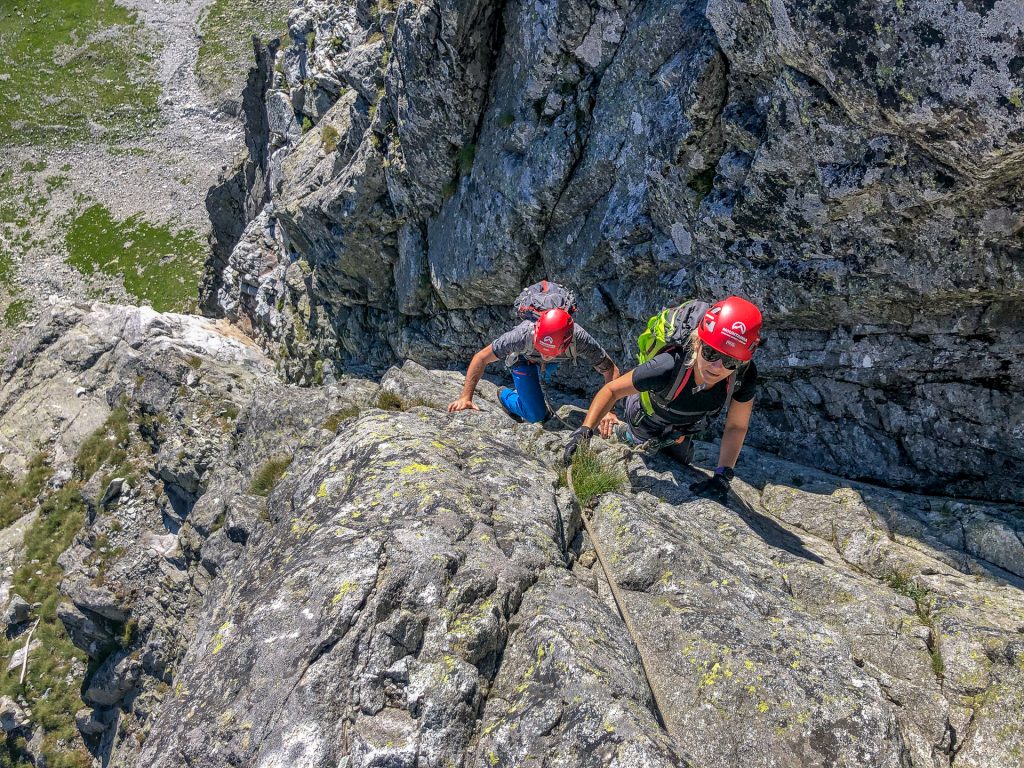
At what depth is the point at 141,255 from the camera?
58.1 m

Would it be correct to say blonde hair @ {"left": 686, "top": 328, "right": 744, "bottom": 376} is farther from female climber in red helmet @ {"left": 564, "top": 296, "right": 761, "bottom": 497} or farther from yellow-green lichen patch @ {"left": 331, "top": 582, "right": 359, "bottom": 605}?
yellow-green lichen patch @ {"left": 331, "top": 582, "right": 359, "bottom": 605}

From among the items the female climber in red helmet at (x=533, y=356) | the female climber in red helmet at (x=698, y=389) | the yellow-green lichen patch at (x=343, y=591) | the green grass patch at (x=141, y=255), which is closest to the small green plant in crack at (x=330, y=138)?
the female climber in red helmet at (x=533, y=356)

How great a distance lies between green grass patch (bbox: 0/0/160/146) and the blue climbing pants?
72793 millimetres

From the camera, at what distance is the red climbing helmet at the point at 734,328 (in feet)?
29.3

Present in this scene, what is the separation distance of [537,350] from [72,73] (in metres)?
89.7

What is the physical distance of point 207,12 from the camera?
76.4 meters

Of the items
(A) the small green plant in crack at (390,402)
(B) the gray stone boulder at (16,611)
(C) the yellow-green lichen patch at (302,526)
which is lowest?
(B) the gray stone boulder at (16,611)

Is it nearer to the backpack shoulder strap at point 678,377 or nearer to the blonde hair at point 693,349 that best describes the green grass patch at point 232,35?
the backpack shoulder strap at point 678,377

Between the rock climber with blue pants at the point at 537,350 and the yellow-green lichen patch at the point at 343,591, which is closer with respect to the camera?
the yellow-green lichen patch at the point at 343,591

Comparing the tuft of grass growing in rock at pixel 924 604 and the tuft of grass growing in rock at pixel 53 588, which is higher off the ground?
the tuft of grass growing in rock at pixel 924 604

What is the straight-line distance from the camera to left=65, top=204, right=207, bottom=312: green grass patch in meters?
55.4

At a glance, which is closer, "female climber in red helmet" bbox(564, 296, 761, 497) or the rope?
the rope

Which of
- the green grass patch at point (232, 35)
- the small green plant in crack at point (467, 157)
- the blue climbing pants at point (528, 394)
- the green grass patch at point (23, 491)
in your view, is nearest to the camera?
the blue climbing pants at point (528, 394)

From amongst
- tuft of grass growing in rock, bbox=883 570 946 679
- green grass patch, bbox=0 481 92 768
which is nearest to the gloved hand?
tuft of grass growing in rock, bbox=883 570 946 679
